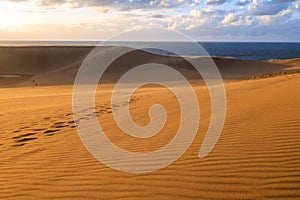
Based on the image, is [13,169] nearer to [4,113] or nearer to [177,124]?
[177,124]

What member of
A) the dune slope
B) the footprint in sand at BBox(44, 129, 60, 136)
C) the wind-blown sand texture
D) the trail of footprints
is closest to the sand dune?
the trail of footprints

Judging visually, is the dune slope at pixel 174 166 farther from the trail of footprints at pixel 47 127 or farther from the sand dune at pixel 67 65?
the sand dune at pixel 67 65

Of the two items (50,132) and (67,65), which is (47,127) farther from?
(67,65)

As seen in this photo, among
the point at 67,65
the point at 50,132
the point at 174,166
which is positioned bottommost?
the point at 174,166

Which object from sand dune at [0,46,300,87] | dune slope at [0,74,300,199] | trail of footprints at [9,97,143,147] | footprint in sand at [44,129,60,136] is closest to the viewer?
dune slope at [0,74,300,199]

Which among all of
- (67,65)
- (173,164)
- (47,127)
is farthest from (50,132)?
(67,65)

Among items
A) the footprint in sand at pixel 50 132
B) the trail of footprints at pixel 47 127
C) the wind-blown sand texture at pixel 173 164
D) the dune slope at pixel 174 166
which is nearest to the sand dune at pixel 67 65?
the trail of footprints at pixel 47 127

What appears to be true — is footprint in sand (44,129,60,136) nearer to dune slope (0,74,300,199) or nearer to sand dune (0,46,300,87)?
dune slope (0,74,300,199)

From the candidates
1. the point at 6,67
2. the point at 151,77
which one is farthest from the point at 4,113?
the point at 6,67

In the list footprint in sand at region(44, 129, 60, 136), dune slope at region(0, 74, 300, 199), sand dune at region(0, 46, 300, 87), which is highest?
sand dune at region(0, 46, 300, 87)

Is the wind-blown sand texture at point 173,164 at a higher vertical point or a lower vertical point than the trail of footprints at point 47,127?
→ lower

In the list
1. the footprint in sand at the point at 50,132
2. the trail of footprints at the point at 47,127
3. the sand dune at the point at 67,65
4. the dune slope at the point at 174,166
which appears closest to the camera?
the dune slope at the point at 174,166

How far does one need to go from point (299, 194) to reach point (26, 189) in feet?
8.56

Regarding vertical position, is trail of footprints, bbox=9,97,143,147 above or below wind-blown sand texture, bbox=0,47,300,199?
above
